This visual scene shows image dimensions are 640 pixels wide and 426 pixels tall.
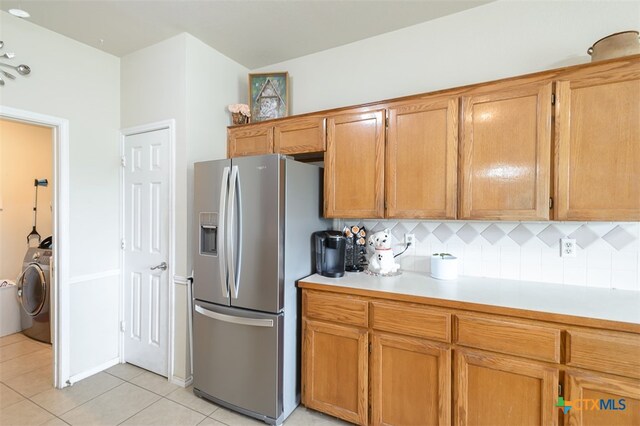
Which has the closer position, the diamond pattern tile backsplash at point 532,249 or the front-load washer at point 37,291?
the diamond pattern tile backsplash at point 532,249

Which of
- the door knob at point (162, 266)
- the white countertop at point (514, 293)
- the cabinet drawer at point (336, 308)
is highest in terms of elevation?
the white countertop at point (514, 293)

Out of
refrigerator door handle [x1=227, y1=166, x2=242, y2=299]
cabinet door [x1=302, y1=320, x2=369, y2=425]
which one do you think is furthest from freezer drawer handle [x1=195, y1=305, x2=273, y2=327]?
cabinet door [x1=302, y1=320, x2=369, y2=425]

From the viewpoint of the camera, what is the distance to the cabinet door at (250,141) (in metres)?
2.44

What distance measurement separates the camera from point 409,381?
167cm

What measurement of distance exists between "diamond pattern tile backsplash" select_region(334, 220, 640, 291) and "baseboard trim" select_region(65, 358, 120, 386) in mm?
2720

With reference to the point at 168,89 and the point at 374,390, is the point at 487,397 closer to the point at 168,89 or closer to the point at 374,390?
the point at 374,390

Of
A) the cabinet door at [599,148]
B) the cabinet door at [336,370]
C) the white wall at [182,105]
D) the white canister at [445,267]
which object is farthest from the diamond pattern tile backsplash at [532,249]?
the white wall at [182,105]

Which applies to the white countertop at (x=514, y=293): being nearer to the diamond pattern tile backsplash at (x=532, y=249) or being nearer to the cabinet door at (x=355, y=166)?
the diamond pattern tile backsplash at (x=532, y=249)

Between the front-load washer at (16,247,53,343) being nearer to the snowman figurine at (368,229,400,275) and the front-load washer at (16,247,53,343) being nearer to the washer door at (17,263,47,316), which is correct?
the washer door at (17,263,47,316)

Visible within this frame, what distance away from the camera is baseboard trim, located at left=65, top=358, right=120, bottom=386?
2.34 meters

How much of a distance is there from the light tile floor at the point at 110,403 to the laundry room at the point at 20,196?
1378 millimetres

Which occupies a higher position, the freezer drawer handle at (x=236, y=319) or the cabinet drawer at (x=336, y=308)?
the cabinet drawer at (x=336, y=308)

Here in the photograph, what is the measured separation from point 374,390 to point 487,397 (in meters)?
0.61

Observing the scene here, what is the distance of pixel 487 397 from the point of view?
149cm
